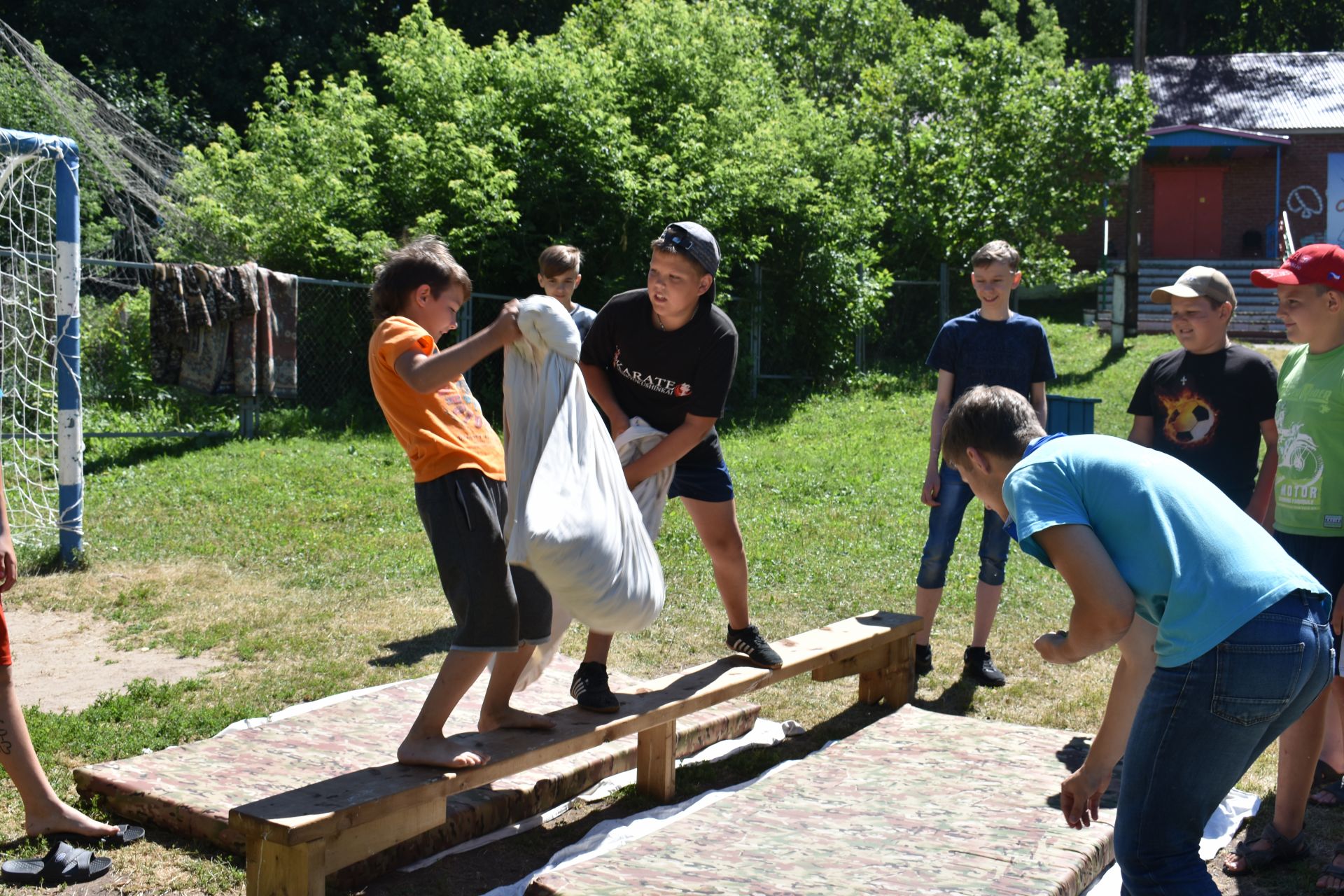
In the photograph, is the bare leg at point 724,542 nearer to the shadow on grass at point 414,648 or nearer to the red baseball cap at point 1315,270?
the shadow on grass at point 414,648

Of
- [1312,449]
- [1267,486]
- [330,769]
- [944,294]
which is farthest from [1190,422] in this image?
[944,294]

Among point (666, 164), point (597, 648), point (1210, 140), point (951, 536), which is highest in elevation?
point (1210, 140)

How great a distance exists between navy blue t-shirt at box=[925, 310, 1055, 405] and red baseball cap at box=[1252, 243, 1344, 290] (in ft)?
4.99

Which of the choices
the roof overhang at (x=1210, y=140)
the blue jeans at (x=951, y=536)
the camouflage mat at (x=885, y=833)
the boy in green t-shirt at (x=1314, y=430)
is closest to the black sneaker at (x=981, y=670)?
the blue jeans at (x=951, y=536)

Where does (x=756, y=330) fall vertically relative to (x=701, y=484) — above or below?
above

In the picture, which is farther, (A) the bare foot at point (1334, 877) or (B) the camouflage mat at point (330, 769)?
(B) the camouflage mat at point (330, 769)

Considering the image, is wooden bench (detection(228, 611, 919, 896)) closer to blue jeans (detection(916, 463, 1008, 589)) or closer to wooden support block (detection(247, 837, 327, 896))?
wooden support block (detection(247, 837, 327, 896))

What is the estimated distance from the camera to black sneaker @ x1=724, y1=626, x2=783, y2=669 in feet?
15.0

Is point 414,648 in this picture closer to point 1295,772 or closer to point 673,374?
point 673,374

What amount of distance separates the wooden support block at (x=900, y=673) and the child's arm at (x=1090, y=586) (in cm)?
296

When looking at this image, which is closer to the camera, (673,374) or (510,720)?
(510,720)

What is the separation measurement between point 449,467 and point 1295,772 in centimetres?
284

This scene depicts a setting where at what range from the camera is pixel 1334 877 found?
11.4ft

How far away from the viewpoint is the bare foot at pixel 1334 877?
11.3ft
